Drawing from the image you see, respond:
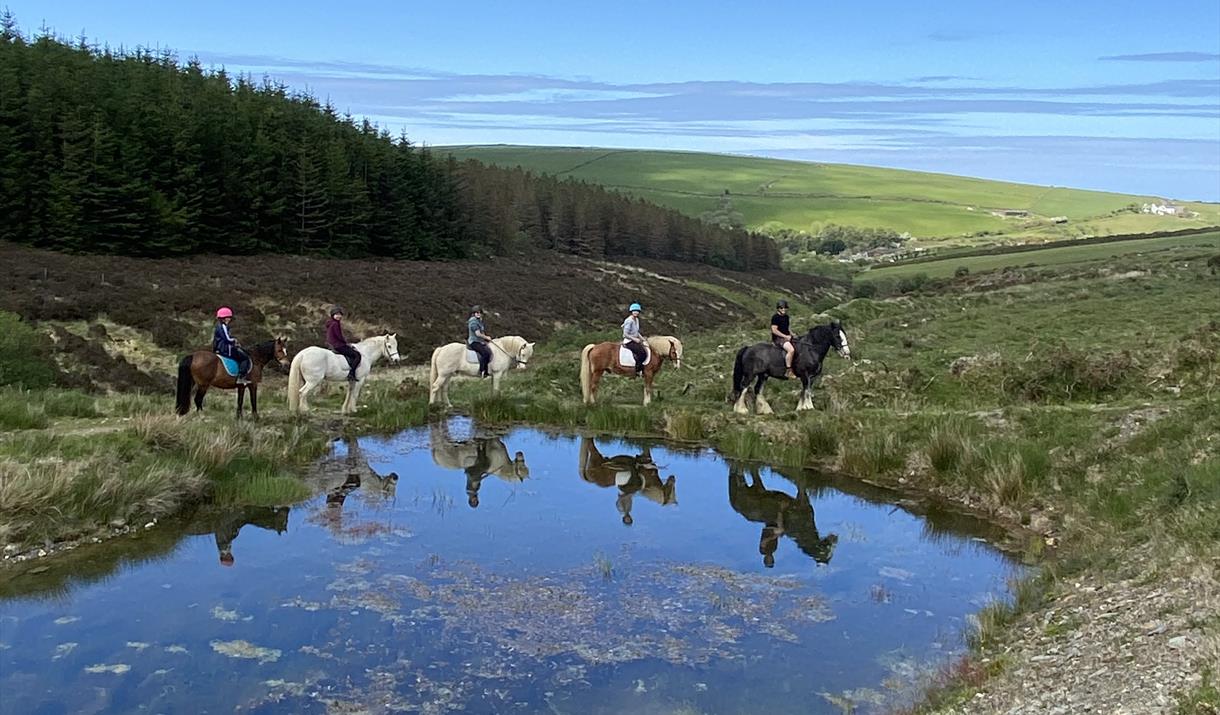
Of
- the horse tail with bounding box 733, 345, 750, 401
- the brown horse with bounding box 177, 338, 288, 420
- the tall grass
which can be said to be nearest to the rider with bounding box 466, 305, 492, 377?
the brown horse with bounding box 177, 338, 288, 420

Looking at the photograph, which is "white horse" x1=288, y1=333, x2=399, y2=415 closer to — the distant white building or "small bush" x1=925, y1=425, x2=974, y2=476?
"small bush" x1=925, y1=425, x2=974, y2=476

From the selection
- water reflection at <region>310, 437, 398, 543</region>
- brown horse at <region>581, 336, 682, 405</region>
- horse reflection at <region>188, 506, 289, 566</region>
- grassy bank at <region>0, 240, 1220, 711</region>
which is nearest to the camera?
grassy bank at <region>0, 240, 1220, 711</region>

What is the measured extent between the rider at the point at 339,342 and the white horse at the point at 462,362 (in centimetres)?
188

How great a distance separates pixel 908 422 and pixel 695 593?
26.0 ft

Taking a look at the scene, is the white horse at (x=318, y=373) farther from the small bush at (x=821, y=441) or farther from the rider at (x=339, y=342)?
the small bush at (x=821, y=441)

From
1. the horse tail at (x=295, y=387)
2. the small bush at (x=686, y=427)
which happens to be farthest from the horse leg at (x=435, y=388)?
the small bush at (x=686, y=427)

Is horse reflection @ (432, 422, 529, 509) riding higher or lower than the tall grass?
lower

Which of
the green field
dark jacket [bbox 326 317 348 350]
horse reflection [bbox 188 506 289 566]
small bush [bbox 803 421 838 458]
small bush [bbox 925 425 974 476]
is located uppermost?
the green field

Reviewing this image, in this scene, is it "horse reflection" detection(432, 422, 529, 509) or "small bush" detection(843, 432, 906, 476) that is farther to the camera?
"small bush" detection(843, 432, 906, 476)

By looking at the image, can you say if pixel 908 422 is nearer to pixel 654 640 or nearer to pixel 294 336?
pixel 654 640

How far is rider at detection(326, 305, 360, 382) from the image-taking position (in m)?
19.9

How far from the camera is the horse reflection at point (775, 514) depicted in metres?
12.9

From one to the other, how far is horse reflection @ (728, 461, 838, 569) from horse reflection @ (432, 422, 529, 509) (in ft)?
12.1

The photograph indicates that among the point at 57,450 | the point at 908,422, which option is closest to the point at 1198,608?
the point at 908,422
